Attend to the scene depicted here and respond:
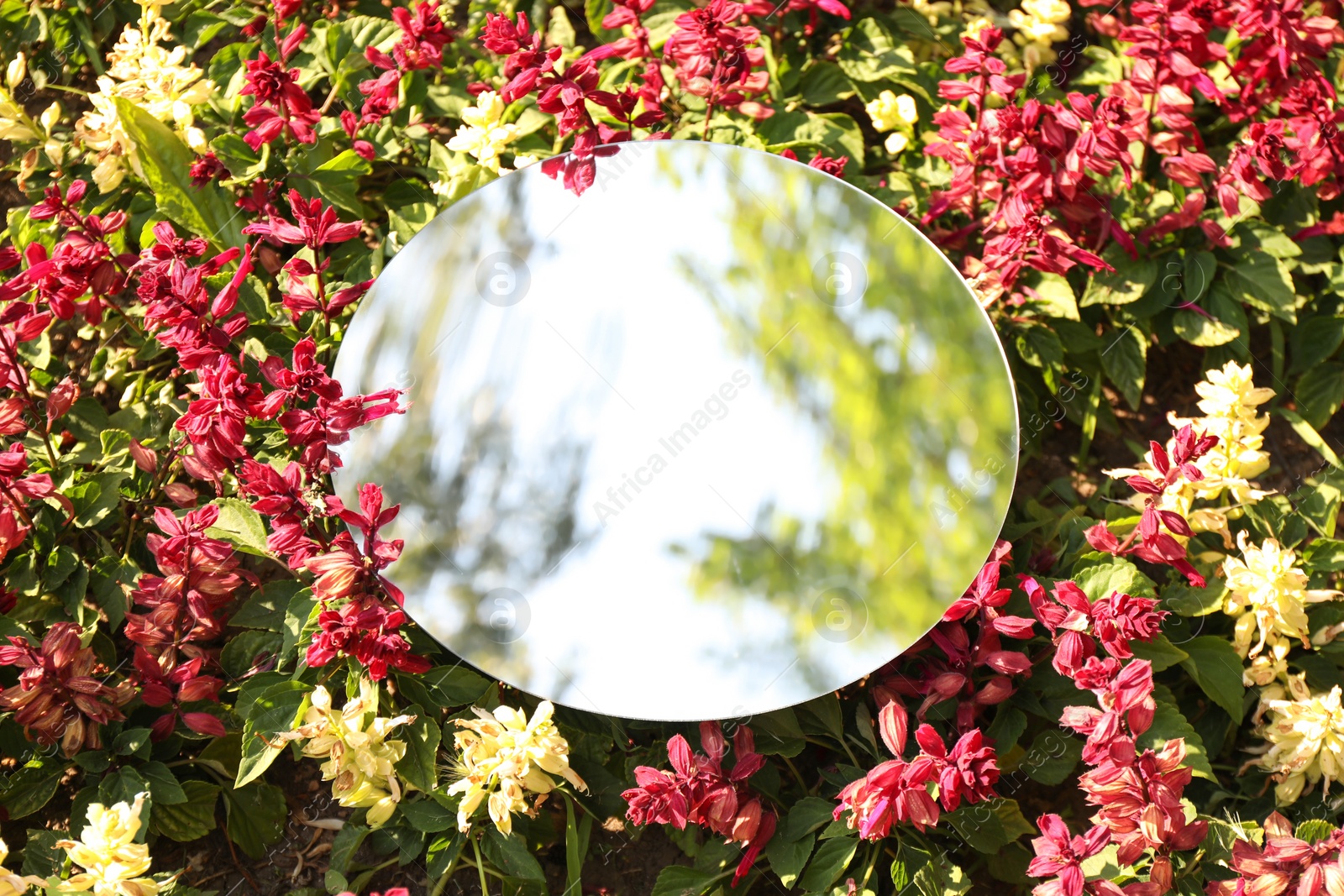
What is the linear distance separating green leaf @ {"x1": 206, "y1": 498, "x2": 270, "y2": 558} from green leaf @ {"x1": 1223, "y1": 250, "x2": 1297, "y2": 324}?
2.52m

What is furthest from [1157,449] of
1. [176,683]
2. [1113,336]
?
[176,683]

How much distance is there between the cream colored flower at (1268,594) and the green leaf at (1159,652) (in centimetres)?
15

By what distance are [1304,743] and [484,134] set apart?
2331 mm

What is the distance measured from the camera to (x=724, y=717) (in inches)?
81.6

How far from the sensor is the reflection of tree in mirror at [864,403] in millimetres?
2150

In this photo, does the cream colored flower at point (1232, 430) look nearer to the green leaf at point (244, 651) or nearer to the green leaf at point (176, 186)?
the green leaf at point (244, 651)

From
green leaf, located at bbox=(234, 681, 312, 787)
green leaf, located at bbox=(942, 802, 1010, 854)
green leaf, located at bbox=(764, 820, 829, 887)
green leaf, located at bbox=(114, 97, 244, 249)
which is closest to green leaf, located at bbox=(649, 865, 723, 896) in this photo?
green leaf, located at bbox=(764, 820, 829, 887)

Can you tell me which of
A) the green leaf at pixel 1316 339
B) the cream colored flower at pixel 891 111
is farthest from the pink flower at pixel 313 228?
the green leaf at pixel 1316 339

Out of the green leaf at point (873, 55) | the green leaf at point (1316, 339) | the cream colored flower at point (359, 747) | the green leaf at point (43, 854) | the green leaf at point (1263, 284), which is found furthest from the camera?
the green leaf at point (873, 55)

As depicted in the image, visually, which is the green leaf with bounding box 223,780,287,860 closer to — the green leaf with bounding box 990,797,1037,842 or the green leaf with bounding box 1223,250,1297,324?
the green leaf with bounding box 990,797,1037,842

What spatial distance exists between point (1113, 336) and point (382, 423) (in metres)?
1.98

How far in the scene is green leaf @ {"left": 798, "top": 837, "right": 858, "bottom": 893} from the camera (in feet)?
7.03

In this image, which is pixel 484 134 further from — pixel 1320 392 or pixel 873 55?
pixel 1320 392

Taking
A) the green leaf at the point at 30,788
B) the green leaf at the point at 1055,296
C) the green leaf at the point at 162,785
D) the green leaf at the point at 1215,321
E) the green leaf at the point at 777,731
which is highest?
the green leaf at the point at 1055,296
